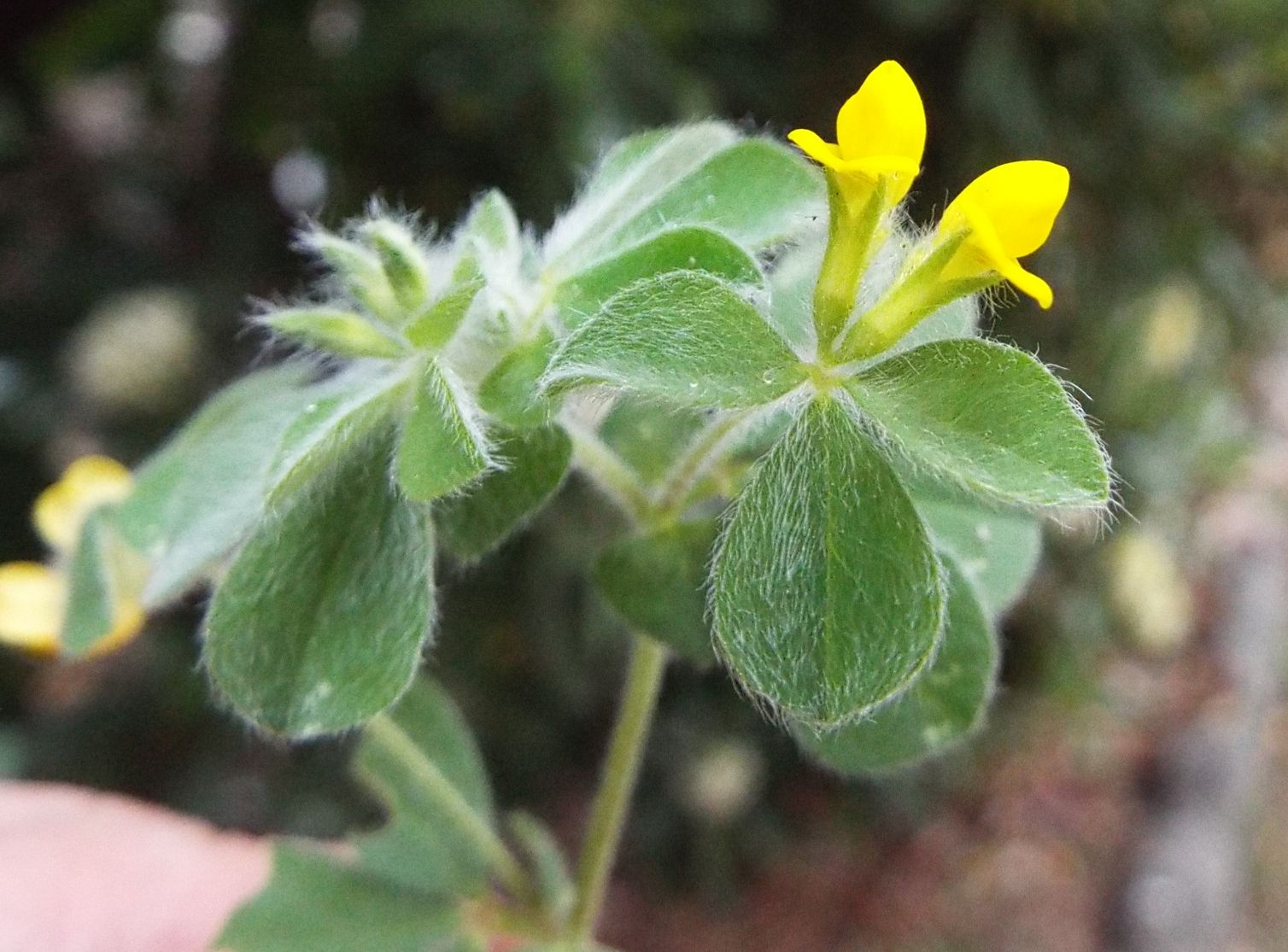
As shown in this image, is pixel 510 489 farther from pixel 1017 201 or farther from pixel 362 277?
pixel 1017 201

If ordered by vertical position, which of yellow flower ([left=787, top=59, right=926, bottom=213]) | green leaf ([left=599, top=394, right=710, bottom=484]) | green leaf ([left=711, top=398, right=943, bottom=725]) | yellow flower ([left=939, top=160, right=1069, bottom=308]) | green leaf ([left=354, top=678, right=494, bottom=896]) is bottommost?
green leaf ([left=354, top=678, right=494, bottom=896])

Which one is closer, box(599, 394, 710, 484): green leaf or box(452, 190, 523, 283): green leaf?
box(452, 190, 523, 283): green leaf

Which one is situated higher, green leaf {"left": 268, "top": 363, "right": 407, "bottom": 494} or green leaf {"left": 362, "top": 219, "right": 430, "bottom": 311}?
green leaf {"left": 362, "top": 219, "right": 430, "bottom": 311}

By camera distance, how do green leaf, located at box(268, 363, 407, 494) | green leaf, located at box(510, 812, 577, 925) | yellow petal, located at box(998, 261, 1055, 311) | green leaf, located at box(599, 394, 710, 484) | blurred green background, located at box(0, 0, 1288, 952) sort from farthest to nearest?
1. blurred green background, located at box(0, 0, 1288, 952)
2. green leaf, located at box(510, 812, 577, 925)
3. green leaf, located at box(599, 394, 710, 484)
4. green leaf, located at box(268, 363, 407, 494)
5. yellow petal, located at box(998, 261, 1055, 311)

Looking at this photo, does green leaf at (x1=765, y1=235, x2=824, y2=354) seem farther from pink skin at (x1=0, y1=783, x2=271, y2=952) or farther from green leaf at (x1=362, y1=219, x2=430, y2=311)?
pink skin at (x1=0, y1=783, x2=271, y2=952)

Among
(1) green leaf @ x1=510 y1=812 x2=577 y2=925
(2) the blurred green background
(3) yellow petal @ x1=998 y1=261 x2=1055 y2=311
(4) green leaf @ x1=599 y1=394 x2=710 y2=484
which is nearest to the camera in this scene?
(3) yellow petal @ x1=998 y1=261 x2=1055 y2=311

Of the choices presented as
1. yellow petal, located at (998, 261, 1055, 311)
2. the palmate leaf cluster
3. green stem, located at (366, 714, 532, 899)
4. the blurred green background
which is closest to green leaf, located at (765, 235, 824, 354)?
the palmate leaf cluster

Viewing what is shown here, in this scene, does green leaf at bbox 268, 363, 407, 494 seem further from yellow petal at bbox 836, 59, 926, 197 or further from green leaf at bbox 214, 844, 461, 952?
green leaf at bbox 214, 844, 461, 952
